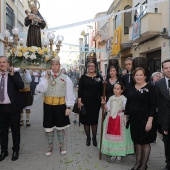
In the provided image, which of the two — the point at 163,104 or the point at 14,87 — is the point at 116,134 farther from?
the point at 14,87

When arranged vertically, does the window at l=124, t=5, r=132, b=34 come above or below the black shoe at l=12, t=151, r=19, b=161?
above

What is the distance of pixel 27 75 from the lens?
645 cm

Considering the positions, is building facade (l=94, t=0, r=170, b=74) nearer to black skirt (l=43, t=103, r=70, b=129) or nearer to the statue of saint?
the statue of saint

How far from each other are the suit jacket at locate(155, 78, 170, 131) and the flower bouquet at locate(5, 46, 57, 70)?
2.34 meters

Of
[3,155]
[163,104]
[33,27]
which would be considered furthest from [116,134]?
[33,27]

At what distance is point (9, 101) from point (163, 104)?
2.73 meters

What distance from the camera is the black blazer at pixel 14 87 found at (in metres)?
4.50

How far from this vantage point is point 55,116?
4859 mm

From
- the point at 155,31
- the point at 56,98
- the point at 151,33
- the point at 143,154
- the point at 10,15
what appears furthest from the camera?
the point at 10,15

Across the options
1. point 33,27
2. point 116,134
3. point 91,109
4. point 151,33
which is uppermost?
point 151,33

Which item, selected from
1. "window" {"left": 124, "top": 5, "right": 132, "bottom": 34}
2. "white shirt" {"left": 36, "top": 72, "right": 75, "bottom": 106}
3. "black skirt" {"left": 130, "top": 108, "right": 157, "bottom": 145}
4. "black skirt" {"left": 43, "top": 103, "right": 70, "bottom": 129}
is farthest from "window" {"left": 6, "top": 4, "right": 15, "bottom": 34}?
"black skirt" {"left": 130, "top": 108, "right": 157, "bottom": 145}

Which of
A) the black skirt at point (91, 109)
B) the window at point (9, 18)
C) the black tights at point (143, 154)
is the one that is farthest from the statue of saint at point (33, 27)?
the window at point (9, 18)

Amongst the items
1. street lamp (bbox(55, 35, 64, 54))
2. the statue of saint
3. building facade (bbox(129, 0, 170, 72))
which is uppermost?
building facade (bbox(129, 0, 170, 72))

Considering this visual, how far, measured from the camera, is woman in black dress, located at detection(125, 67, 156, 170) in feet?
12.3
